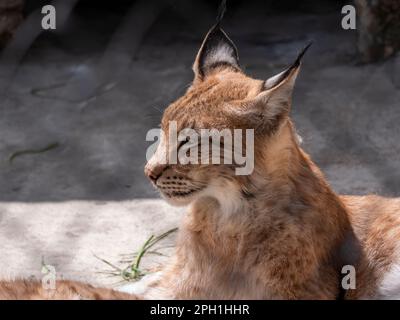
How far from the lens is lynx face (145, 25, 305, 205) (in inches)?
139

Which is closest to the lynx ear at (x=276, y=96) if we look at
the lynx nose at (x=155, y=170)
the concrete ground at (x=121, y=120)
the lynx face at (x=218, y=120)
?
the lynx face at (x=218, y=120)

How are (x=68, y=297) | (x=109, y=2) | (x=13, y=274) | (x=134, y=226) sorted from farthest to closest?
(x=109, y=2), (x=134, y=226), (x=13, y=274), (x=68, y=297)

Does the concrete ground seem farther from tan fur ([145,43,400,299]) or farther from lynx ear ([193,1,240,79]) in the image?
lynx ear ([193,1,240,79])

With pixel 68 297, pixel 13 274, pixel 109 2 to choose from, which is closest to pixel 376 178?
pixel 13 274

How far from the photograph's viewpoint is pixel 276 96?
3.49m

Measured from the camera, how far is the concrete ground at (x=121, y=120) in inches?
187

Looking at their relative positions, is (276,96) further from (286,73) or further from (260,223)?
(260,223)

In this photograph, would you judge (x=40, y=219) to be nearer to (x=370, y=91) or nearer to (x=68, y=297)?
(x=68, y=297)

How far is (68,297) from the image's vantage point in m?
3.21

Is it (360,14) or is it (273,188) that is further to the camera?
(360,14)

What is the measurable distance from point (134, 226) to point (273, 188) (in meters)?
1.25

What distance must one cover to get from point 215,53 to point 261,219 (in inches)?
28.4

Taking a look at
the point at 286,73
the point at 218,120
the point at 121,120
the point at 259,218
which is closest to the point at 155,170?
the point at 218,120

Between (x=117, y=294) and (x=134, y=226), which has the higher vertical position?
(x=117, y=294)
